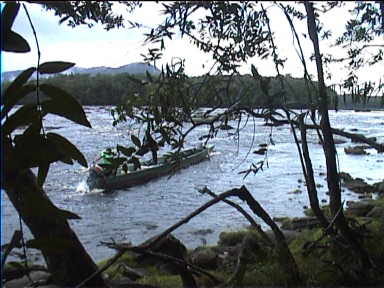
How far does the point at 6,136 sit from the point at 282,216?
6.43 m

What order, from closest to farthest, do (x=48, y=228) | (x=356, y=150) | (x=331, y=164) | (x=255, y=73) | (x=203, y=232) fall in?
(x=48, y=228) < (x=255, y=73) < (x=331, y=164) < (x=203, y=232) < (x=356, y=150)

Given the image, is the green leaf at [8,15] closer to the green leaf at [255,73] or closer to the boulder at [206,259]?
the green leaf at [255,73]

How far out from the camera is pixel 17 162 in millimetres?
506

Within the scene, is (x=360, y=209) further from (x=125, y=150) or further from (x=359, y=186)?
(x=125, y=150)

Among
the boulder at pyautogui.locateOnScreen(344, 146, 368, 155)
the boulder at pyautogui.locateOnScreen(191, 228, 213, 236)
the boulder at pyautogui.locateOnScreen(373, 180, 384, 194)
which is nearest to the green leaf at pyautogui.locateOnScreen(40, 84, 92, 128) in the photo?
the boulder at pyautogui.locateOnScreen(191, 228, 213, 236)

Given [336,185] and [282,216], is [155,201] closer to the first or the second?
[282,216]

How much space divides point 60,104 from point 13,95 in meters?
0.05

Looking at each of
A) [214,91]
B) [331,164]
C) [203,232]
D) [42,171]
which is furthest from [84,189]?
[42,171]

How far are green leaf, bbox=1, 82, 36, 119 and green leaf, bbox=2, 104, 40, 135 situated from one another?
14 mm

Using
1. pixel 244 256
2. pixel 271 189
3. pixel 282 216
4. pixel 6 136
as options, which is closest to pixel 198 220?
pixel 282 216

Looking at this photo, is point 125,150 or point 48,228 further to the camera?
point 125,150

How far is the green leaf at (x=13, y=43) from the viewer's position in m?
0.48

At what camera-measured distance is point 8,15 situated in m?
0.48

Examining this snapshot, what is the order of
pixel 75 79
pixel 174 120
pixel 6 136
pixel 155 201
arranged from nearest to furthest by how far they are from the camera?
pixel 6 136, pixel 75 79, pixel 174 120, pixel 155 201
